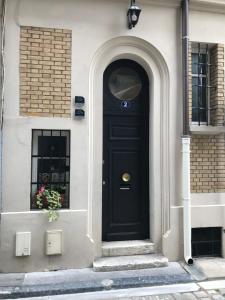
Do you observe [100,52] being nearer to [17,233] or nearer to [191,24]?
[191,24]

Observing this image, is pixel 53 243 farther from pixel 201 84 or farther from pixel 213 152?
pixel 201 84

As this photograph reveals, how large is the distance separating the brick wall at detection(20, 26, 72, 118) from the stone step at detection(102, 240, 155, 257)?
225cm

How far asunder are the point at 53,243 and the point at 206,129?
3108 mm

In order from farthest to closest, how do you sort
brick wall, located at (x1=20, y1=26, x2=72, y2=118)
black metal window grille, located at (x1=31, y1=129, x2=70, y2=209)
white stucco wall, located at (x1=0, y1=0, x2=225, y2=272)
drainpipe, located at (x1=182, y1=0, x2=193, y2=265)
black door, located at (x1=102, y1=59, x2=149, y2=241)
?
black door, located at (x1=102, y1=59, x2=149, y2=241), drainpipe, located at (x1=182, y1=0, x2=193, y2=265), black metal window grille, located at (x1=31, y1=129, x2=70, y2=209), brick wall, located at (x1=20, y1=26, x2=72, y2=118), white stucco wall, located at (x1=0, y1=0, x2=225, y2=272)

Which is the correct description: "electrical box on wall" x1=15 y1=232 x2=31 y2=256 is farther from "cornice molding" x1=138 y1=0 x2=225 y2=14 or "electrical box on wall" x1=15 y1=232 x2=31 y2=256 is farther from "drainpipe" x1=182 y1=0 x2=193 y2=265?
"cornice molding" x1=138 y1=0 x2=225 y2=14

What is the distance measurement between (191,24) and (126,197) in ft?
10.5

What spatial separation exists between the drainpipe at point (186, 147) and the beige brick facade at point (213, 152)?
0.32m

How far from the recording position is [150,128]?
19.8ft

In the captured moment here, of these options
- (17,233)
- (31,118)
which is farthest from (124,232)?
(31,118)

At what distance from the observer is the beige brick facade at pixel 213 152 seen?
605cm

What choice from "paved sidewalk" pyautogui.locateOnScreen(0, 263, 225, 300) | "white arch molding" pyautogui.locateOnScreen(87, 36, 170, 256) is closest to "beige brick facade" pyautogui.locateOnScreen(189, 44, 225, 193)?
"white arch molding" pyautogui.locateOnScreen(87, 36, 170, 256)

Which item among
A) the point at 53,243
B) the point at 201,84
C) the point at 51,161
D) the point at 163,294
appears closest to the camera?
the point at 163,294

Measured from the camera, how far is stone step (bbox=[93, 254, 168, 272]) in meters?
5.32

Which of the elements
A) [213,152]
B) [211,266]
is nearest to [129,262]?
[211,266]
